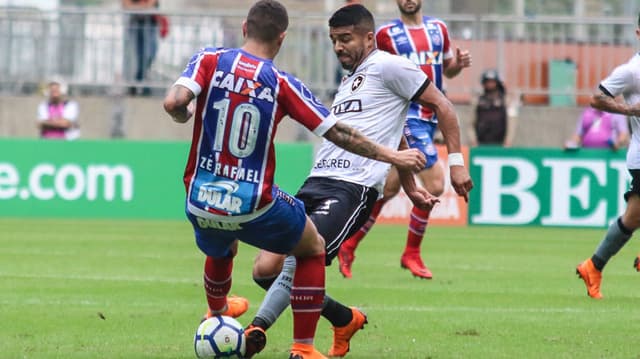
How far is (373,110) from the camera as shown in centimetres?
866

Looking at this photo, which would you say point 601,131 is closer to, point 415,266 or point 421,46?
point 421,46

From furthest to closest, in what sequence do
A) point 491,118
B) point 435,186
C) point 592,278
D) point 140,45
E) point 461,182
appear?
1. point 140,45
2. point 491,118
3. point 435,186
4. point 592,278
5. point 461,182

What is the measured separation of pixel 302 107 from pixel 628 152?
4.71 meters

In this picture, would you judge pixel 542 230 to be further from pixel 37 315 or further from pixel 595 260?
pixel 37 315

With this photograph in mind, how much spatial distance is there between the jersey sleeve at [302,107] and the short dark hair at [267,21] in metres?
0.23

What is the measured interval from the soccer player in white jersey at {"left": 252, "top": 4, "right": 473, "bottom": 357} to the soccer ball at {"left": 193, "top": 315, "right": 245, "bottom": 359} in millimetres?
378

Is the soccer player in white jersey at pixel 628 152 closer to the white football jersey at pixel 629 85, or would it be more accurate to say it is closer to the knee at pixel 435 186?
the white football jersey at pixel 629 85

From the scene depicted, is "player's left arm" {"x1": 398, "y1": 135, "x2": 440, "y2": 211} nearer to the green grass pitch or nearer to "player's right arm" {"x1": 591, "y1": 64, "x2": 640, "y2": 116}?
the green grass pitch

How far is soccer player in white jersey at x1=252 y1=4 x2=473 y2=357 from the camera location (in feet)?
26.4

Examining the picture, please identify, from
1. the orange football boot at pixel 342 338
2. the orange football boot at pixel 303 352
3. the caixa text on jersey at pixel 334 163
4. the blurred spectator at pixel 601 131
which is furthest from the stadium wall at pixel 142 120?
the orange football boot at pixel 303 352

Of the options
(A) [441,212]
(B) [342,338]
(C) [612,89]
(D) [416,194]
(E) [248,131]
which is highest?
(E) [248,131]

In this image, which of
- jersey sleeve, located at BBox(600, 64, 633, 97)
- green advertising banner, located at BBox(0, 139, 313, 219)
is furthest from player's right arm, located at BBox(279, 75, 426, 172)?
green advertising banner, located at BBox(0, 139, 313, 219)

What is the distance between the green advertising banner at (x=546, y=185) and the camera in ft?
67.9

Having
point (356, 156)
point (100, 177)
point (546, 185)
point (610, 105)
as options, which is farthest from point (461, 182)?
point (100, 177)
